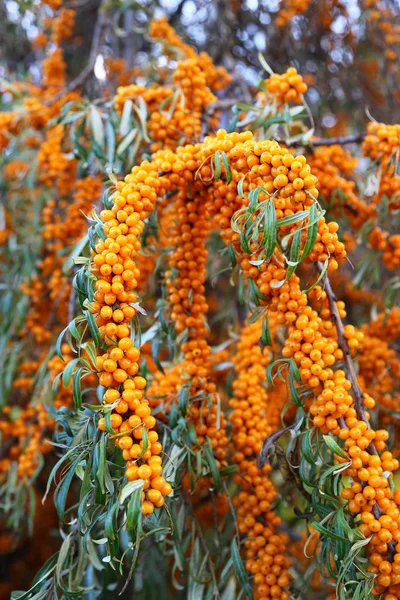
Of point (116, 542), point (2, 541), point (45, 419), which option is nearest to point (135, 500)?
Result: point (116, 542)

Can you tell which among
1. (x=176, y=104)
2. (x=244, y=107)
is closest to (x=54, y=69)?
(x=176, y=104)

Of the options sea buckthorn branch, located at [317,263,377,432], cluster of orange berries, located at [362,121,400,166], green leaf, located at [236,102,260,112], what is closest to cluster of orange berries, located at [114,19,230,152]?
green leaf, located at [236,102,260,112]

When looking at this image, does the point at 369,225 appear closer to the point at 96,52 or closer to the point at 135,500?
the point at 135,500

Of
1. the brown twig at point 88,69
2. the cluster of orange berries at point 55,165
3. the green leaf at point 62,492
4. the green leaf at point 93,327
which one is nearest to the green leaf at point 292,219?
the green leaf at point 93,327

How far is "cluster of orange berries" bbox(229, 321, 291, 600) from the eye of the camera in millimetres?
1092

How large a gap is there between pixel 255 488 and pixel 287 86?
1.05 metres

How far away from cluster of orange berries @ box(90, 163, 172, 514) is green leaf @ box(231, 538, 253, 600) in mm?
343

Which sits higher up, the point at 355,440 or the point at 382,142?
the point at 382,142

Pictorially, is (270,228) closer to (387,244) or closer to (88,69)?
(387,244)

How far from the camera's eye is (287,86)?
4.38ft

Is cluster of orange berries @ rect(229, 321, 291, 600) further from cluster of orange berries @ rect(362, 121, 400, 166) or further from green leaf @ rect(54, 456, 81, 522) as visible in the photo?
cluster of orange berries @ rect(362, 121, 400, 166)

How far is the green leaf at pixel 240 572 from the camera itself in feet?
3.48

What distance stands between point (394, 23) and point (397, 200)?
128 cm

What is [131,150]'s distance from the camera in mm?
1463
